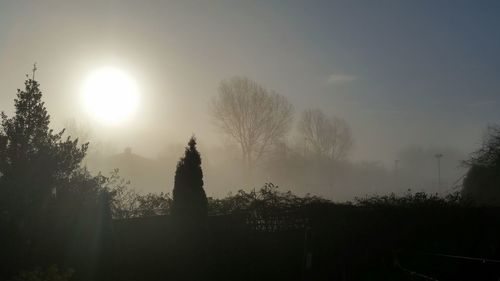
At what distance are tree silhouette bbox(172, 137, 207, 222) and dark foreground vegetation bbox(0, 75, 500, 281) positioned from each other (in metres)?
0.03

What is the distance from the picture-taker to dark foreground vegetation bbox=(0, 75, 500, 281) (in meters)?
10.3

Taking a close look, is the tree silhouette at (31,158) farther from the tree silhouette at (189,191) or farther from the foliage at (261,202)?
the foliage at (261,202)

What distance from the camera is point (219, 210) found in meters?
16.5

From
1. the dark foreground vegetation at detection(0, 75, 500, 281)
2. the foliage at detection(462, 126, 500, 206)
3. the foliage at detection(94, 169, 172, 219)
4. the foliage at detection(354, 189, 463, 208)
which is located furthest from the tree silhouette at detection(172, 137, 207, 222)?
the foliage at detection(462, 126, 500, 206)

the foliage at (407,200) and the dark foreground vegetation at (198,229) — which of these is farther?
the foliage at (407,200)

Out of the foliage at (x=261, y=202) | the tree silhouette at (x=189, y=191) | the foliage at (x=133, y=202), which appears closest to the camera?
the tree silhouette at (x=189, y=191)

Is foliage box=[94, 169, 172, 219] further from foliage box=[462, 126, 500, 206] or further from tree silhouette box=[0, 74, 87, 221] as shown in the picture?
foliage box=[462, 126, 500, 206]

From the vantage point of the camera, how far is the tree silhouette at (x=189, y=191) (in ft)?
46.6

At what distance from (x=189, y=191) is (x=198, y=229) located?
1101 millimetres

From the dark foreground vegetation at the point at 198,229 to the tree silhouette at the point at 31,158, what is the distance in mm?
21

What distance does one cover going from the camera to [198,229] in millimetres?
14133

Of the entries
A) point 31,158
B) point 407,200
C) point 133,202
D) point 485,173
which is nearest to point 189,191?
point 133,202

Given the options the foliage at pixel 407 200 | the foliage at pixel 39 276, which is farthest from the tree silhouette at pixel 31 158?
the foliage at pixel 407 200

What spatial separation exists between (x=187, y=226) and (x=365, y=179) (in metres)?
102
